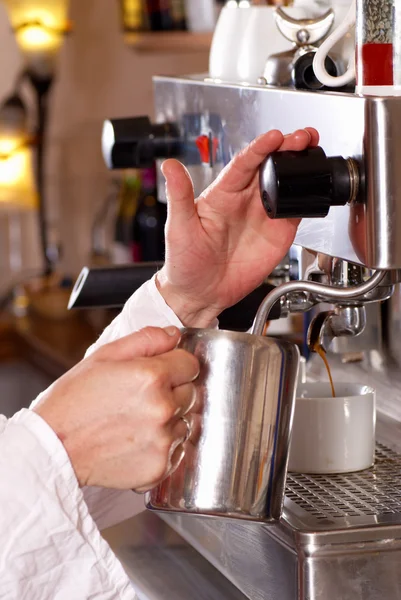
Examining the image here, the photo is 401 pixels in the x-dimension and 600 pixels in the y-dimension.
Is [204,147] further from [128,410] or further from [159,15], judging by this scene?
[159,15]

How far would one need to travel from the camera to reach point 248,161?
75 cm

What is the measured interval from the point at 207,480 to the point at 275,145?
0.23 metres

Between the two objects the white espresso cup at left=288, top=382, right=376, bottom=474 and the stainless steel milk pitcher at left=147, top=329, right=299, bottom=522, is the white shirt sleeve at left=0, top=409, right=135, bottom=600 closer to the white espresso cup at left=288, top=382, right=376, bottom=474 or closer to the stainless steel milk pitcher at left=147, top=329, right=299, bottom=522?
the stainless steel milk pitcher at left=147, top=329, right=299, bottom=522

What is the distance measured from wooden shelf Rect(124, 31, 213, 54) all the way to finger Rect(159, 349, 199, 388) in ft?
5.67

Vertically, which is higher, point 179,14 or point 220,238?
point 179,14

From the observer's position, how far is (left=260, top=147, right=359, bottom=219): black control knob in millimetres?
659

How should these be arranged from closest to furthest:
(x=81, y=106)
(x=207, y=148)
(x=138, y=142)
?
(x=207, y=148) < (x=138, y=142) < (x=81, y=106)

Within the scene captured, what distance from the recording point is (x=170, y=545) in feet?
3.34

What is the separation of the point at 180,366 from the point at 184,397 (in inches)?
0.9

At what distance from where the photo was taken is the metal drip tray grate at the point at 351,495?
77 centimetres

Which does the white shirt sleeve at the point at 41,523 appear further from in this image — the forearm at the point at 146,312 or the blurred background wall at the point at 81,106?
the blurred background wall at the point at 81,106

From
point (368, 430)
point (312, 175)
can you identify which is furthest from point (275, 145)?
point (368, 430)

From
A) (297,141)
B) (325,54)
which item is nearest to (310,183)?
(297,141)

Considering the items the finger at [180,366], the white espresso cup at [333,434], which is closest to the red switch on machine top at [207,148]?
the white espresso cup at [333,434]
